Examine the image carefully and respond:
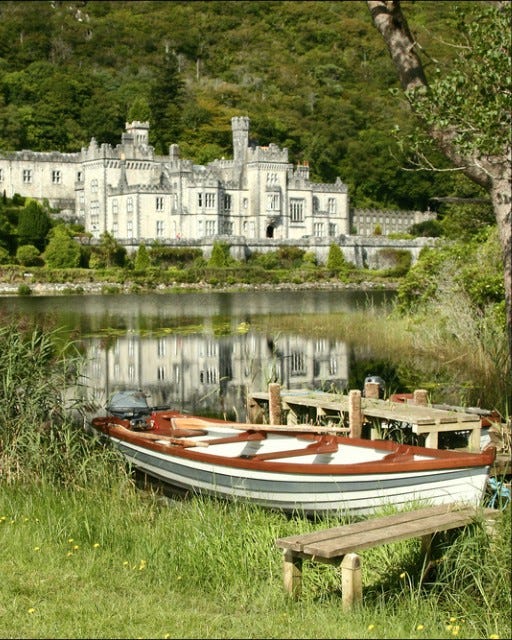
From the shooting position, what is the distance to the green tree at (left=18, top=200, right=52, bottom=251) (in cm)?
6194

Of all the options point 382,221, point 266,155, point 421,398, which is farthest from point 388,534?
point 382,221

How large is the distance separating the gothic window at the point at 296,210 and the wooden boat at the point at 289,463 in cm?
6578

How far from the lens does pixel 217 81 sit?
12712 centimetres

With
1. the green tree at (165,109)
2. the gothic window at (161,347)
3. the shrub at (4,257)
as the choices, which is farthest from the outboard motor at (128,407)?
the green tree at (165,109)

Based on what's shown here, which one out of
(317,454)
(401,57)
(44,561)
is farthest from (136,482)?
(401,57)

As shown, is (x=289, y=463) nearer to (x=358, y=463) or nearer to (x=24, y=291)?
(x=358, y=463)

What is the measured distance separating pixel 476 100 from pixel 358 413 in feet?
17.0

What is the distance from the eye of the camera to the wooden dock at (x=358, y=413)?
36.8 ft

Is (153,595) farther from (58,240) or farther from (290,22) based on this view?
(290,22)

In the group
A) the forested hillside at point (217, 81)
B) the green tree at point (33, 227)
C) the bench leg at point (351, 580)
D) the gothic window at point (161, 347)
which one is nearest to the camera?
the bench leg at point (351, 580)

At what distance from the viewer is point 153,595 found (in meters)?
6.73

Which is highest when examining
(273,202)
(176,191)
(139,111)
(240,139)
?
(139,111)

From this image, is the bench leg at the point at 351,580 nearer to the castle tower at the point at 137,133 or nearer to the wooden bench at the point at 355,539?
the wooden bench at the point at 355,539

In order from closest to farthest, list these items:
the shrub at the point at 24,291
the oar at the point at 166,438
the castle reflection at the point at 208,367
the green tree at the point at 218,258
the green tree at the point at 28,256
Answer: the oar at the point at 166,438, the castle reflection at the point at 208,367, the shrub at the point at 24,291, the green tree at the point at 28,256, the green tree at the point at 218,258
